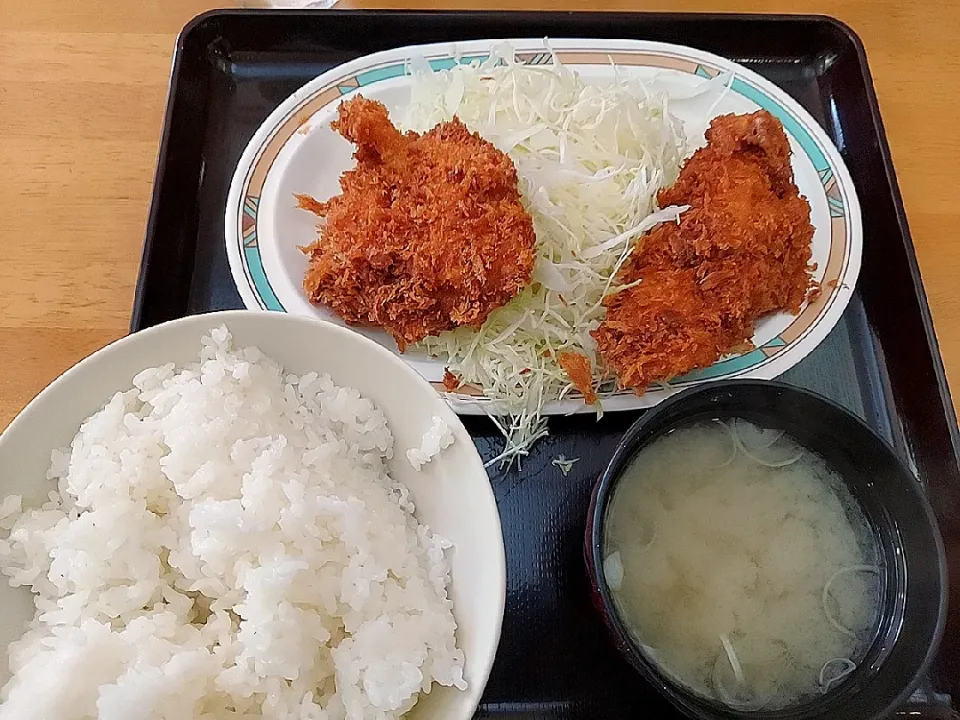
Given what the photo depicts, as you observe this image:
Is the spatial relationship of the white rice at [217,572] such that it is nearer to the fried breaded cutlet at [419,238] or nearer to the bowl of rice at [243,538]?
the bowl of rice at [243,538]

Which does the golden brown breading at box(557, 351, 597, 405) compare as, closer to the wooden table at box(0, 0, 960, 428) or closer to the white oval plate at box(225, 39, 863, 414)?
the white oval plate at box(225, 39, 863, 414)

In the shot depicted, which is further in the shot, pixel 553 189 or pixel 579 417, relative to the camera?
pixel 553 189

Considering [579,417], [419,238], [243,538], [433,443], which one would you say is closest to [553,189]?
[419,238]

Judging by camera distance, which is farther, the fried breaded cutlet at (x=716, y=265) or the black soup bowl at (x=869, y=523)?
the fried breaded cutlet at (x=716, y=265)

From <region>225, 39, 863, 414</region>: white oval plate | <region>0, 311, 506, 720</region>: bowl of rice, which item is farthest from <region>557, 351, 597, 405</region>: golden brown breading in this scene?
<region>0, 311, 506, 720</region>: bowl of rice

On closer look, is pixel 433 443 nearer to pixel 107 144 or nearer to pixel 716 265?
pixel 716 265

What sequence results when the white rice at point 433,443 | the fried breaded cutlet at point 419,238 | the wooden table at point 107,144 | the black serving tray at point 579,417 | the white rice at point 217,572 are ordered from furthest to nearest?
the wooden table at point 107,144, the fried breaded cutlet at point 419,238, the black serving tray at point 579,417, the white rice at point 433,443, the white rice at point 217,572

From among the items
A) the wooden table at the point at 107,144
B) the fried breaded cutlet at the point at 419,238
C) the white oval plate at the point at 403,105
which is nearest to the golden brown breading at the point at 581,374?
the white oval plate at the point at 403,105
